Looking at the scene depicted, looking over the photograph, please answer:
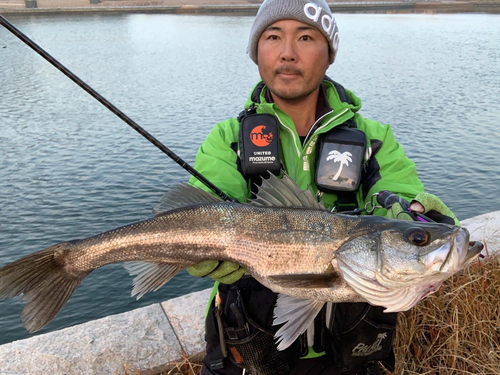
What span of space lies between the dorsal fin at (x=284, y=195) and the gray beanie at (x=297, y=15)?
1468 mm

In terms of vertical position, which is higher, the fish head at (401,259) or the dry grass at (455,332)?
the fish head at (401,259)

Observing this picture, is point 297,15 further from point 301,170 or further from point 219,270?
point 219,270

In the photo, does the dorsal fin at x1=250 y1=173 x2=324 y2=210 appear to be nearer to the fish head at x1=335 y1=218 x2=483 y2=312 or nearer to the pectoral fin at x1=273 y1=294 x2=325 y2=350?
the fish head at x1=335 y1=218 x2=483 y2=312

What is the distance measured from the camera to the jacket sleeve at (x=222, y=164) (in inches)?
142

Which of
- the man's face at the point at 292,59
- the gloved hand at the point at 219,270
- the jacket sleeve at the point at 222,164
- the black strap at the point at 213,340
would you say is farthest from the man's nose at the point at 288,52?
the black strap at the point at 213,340

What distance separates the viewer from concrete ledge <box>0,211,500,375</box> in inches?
149

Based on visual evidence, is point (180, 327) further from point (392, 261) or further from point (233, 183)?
point (392, 261)

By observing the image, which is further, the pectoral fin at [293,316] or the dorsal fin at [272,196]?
the dorsal fin at [272,196]

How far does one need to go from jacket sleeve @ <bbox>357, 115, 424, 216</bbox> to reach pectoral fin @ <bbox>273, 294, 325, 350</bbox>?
98 centimetres

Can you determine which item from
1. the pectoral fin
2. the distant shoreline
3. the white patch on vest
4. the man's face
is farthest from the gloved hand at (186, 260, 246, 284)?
the distant shoreline

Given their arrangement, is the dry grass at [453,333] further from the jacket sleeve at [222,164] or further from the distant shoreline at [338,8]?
the distant shoreline at [338,8]

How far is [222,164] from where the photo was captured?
3684mm

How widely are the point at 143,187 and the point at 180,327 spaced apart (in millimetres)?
7609

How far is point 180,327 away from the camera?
14.0 feet
